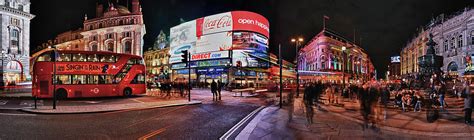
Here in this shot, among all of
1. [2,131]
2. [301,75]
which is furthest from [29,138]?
[301,75]

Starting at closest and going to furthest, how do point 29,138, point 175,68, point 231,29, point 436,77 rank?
point 29,138 < point 436,77 < point 231,29 < point 175,68

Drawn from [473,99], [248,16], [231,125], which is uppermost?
[248,16]

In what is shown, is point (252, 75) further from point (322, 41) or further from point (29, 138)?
point (29, 138)

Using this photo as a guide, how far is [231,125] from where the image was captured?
9367 millimetres

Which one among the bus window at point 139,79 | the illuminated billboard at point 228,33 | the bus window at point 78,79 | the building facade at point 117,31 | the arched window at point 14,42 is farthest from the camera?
the building facade at point 117,31

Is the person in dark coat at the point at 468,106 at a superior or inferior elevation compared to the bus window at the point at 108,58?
inferior

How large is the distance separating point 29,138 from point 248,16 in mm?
54659

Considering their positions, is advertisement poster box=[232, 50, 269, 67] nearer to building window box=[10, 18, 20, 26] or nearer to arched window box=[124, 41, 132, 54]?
arched window box=[124, 41, 132, 54]

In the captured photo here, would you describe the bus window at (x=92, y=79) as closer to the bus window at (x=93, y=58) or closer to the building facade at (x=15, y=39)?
the bus window at (x=93, y=58)

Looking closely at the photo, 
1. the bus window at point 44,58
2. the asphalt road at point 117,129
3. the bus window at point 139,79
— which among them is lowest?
the asphalt road at point 117,129

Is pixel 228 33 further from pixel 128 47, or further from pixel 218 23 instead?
pixel 128 47

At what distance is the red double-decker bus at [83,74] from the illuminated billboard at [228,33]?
38.3 metres

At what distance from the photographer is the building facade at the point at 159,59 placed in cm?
8144

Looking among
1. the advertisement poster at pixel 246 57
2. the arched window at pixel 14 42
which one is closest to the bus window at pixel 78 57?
the advertisement poster at pixel 246 57
